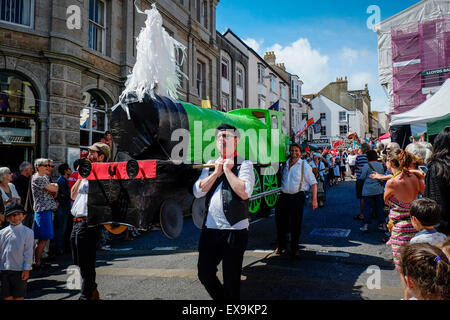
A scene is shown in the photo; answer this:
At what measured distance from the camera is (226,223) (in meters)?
2.66

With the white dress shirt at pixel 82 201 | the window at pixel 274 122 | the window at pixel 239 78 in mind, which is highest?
the window at pixel 239 78

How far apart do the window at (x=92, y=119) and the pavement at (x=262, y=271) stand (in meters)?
4.62

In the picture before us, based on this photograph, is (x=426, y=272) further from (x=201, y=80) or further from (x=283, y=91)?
(x=283, y=91)

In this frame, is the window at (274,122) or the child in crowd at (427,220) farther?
the window at (274,122)

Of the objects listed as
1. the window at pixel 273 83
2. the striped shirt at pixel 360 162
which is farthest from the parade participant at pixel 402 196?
the window at pixel 273 83

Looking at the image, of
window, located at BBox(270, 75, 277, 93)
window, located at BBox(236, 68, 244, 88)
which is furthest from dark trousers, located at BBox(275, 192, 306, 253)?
window, located at BBox(270, 75, 277, 93)

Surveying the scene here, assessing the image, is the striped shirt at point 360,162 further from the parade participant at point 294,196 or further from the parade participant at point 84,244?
the parade participant at point 84,244

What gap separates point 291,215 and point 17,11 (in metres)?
9.57

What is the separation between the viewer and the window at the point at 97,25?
10344 mm

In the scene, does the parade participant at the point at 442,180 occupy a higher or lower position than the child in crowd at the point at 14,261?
higher

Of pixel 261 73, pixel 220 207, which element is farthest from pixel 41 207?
pixel 261 73

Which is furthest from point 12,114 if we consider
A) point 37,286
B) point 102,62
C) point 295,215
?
point 295,215

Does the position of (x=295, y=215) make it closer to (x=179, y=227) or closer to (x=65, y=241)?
(x=179, y=227)

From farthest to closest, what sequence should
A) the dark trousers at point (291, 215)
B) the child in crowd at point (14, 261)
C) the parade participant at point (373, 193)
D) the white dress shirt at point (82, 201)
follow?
the parade participant at point (373, 193) → the dark trousers at point (291, 215) → the white dress shirt at point (82, 201) → the child in crowd at point (14, 261)
